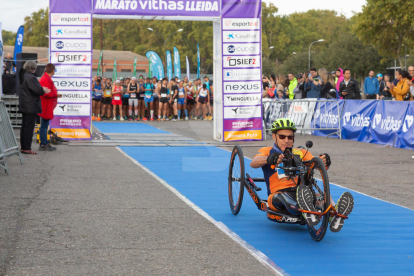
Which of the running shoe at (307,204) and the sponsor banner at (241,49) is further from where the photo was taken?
the sponsor banner at (241,49)

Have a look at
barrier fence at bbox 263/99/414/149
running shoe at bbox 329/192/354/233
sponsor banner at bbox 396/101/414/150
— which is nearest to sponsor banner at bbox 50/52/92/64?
Result: barrier fence at bbox 263/99/414/149

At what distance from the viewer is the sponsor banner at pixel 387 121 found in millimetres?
15216

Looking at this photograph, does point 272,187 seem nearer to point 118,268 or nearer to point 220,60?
point 118,268

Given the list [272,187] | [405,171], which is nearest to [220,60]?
[405,171]

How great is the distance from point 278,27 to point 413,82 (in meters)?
89.2

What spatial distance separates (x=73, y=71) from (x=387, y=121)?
891 centimetres

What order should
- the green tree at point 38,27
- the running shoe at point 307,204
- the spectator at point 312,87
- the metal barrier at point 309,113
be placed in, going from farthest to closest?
the green tree at point 38,27 < the spectator at point 312,87 < the metal barrier at point 309,113 < the running shoe at point 307,204

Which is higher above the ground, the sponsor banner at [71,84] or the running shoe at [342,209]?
the sponsor banner at [71,84]

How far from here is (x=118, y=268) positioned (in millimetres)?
4617

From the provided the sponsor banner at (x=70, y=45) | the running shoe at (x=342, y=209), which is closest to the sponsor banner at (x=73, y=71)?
the sponsor banner at (x=70, y=45)

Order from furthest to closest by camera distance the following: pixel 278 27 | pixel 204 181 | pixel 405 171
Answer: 1. pixel 278 27
2. pixel 405 171
3. pixel 204 181

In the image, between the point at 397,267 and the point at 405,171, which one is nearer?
Answer: the point at 397,267

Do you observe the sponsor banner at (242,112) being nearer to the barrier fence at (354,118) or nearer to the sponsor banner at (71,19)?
the barrier fence at (354,118)

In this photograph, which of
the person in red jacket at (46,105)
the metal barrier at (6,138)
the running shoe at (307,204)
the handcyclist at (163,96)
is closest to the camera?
the running shoe at (307,204)
